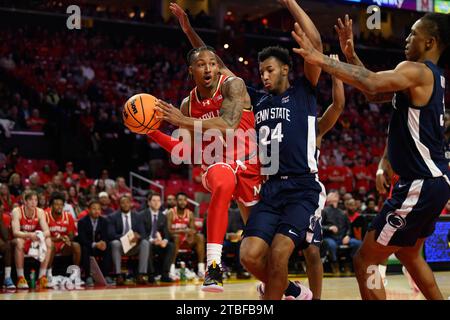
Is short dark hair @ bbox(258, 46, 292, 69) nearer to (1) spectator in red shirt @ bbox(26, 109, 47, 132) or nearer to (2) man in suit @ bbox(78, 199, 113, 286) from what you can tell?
(2) man in suit @ bbox(78, 199, 113, 286)

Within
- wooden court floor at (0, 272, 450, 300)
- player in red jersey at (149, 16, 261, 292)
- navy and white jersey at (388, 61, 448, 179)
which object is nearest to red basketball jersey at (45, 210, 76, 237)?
wooden court floor at (0, 272, 450, 300)

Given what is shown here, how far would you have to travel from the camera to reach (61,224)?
1227 cm

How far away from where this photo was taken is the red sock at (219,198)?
6.05 metres

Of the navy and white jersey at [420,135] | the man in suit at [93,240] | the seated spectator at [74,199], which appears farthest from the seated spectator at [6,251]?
the navy and white jersey at [420,135]

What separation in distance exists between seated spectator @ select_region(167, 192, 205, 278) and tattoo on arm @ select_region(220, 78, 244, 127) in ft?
24.6

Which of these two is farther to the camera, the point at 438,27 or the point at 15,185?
the point at 15,185

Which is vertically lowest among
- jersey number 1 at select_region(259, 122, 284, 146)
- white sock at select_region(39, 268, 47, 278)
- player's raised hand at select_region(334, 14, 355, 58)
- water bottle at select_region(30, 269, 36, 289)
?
water bottle at select_region(30, 269, 36, 289)

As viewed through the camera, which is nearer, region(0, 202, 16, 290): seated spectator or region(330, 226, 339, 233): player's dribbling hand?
region(0, 202, 16, 290): seated spectator

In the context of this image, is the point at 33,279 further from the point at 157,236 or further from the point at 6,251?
the point at 157,236

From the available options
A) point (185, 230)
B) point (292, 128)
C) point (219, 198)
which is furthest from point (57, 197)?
point (292, 128)

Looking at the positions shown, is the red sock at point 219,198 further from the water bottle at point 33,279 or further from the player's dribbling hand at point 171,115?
the water bottle at point 33,279

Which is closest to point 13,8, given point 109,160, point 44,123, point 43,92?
point 43,92

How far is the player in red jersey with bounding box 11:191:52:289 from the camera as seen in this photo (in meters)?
11.4

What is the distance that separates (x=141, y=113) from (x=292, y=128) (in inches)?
50.6
